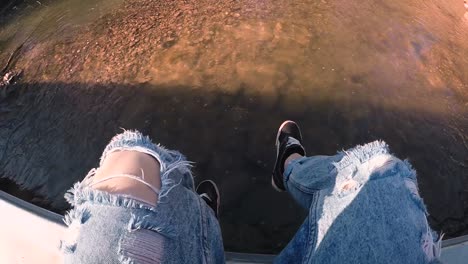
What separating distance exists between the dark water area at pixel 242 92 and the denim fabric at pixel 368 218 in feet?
1.44

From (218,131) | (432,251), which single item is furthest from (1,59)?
(432,251)

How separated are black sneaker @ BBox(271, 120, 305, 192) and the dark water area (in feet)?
0.24

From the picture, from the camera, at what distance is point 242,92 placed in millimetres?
1271

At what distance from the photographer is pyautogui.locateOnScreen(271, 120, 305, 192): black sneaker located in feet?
3.37

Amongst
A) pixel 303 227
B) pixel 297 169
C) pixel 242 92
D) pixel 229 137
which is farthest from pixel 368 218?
pixel 242 92

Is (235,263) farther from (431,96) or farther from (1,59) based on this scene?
(1,59)

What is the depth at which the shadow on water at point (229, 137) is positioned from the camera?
43.1 inches

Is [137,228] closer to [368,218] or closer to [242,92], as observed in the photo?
[368,218]

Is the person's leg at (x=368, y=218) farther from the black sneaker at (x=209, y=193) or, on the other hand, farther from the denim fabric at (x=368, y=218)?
the black sneaker at (x=209, y=193)

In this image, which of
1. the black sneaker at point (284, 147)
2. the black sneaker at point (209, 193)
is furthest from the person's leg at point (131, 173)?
the black sneaker at point (284, 147)

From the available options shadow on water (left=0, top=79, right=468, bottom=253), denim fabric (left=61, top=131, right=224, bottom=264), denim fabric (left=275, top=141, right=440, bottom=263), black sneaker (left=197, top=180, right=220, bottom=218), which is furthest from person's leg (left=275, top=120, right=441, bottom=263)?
shadow on water (left=0, top=79, right=468, bottom=253)

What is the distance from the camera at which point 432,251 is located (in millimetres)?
536

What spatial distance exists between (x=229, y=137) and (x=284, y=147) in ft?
0.68

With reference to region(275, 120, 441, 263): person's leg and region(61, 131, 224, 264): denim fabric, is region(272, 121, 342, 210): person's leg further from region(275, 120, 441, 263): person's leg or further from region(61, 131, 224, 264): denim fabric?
region(61, 131, 224, 264): denim fabric
